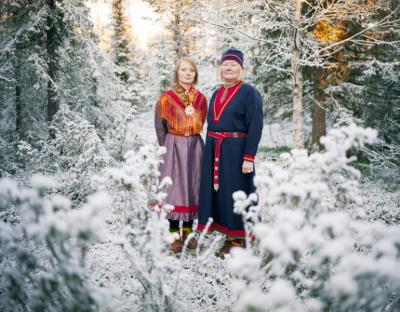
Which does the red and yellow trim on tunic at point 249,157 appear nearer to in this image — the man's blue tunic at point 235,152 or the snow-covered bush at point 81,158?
the man's blue tunic at point 235,152

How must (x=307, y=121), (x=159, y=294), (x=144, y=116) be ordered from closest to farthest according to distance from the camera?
(x=159, y=294) < (x=307, y=121) < (x=144, y=116)

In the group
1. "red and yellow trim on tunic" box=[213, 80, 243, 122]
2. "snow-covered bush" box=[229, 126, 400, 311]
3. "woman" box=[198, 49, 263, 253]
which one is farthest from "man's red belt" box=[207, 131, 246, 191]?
"snow-covered bush" box=[229, 126, 400, 311]

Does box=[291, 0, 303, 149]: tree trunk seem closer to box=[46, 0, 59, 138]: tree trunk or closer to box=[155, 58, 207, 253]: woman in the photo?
box=[155, 58, 207, 253]: woman

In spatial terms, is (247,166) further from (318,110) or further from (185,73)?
(318,110)

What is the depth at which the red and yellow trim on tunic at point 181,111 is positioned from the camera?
13.4 ft

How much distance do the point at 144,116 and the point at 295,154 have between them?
103 ft

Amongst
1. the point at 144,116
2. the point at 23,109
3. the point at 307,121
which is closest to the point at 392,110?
the point at 307,121

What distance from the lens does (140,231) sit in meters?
2.32

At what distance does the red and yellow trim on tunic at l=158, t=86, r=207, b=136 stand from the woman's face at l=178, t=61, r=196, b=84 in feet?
0.41

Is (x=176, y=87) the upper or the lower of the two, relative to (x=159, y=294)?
upper

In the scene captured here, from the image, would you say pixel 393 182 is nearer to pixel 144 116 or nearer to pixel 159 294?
pixel 159 294

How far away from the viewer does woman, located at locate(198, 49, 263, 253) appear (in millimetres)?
3752

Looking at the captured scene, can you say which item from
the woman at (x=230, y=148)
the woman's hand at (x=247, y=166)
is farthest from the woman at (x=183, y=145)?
the woman's hand at (x=247, y=166)

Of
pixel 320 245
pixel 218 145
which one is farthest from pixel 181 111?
pixel 320 245
